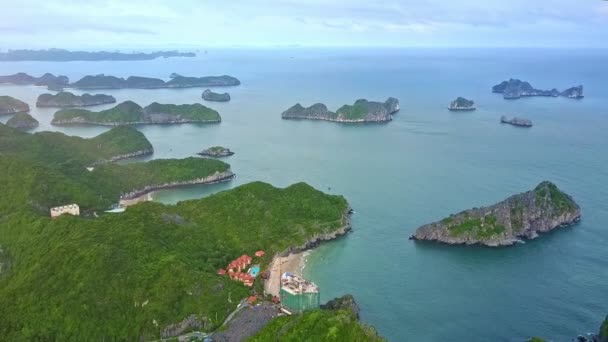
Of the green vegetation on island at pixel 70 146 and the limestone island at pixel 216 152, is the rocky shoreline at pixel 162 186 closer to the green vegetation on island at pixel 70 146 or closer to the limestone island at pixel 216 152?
the limestone island at pixel 216 152

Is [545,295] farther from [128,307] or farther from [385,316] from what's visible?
[128,307]

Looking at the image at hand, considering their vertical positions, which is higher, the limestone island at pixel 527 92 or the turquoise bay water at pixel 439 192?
the limestone island at pixel 527 92

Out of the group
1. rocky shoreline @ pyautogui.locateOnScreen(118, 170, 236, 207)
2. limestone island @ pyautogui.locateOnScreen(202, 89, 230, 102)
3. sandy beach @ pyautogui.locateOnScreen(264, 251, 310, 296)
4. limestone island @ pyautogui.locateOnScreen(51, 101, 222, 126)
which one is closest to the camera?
sandy beach @ pyautogui.locateOnScreen(264, 251, 310, 296)

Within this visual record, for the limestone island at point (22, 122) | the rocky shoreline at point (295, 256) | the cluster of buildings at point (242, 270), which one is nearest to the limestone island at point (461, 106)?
the rocky shoreline at point (295, 256)

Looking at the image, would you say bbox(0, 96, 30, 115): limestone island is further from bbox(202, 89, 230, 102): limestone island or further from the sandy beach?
the sandy beach

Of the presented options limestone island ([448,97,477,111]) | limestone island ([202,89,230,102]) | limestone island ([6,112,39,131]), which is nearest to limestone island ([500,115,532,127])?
limestone island ([448,97,477,111])

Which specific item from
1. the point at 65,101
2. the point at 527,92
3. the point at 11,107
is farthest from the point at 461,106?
the point at 11,107
